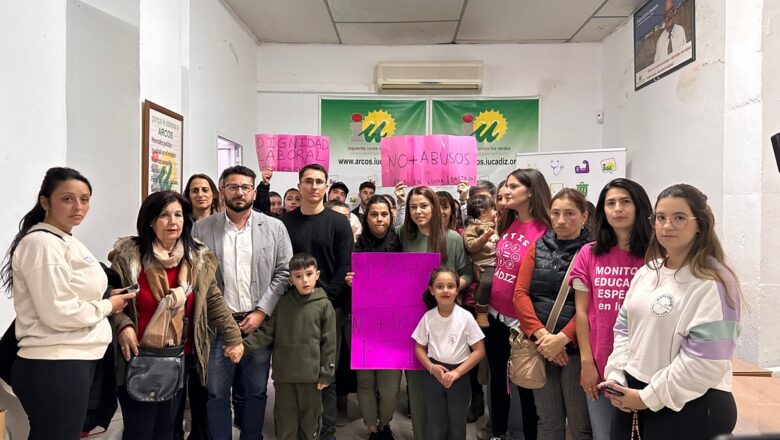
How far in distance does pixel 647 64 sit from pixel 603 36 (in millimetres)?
1345

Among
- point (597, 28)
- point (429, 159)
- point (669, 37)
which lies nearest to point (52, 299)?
point (429, 159)

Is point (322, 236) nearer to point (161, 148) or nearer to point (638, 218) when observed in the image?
point (638, 218)

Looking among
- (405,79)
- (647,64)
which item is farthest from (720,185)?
(405,79)

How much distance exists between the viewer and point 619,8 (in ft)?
16.5

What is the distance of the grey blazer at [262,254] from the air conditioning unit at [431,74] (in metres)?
4.15

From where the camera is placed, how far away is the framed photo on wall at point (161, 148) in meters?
3.39

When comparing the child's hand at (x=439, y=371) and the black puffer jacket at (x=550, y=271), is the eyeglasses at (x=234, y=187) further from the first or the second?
the black puffer jacket at (x=550, y=271)

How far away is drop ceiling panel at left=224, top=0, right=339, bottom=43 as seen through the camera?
5012 mm

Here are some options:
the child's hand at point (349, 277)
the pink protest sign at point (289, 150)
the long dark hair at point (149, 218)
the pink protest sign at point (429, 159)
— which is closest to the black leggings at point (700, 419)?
the child's hand at point (349, 277)

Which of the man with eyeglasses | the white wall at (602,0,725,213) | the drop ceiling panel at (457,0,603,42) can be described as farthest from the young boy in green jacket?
the drop ceiling panel at (457,0,603,42)

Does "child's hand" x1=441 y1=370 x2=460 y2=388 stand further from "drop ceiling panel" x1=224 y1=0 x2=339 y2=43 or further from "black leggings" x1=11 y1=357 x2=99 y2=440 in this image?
"drop ceiling panel" x1=224 y1=0 x2=339 y2=43

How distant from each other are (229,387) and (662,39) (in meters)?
4.58

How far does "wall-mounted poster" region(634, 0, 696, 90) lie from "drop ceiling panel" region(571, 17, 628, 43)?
0.33 m

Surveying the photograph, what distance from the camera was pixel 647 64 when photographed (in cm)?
478
